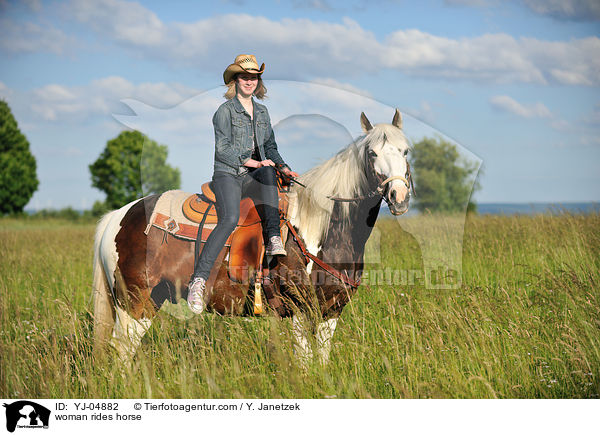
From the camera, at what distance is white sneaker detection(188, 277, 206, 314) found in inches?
141

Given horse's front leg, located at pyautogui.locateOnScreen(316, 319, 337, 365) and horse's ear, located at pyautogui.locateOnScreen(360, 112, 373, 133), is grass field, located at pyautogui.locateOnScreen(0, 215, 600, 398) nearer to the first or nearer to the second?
horse's front leg, located at pyautogui.locateOnScreen(316, 319, 337, 365)

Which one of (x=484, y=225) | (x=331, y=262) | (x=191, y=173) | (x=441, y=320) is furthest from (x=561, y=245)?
(x=191, y=173)

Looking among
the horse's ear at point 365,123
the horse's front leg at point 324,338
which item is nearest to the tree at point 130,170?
the horse's ear at point 365,123

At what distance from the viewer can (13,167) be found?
125 ft

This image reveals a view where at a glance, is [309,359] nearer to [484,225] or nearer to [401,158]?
[401,158]

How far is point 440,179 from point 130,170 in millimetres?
33110

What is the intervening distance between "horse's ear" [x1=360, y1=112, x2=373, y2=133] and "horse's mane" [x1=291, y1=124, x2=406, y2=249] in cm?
Answer: 7

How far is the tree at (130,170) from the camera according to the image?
11.5 feet

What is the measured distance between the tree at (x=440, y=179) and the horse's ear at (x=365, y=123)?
16.8 inches

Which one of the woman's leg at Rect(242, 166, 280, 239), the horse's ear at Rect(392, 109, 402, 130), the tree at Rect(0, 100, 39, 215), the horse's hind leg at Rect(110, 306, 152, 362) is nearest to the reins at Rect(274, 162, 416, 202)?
the woman's leg at Rect(242, 166, 280, 239)

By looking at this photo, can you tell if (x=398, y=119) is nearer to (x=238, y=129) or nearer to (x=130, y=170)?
(x=238, y=129)

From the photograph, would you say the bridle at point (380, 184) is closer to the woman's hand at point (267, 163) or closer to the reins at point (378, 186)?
the reins at point (378, 186)
